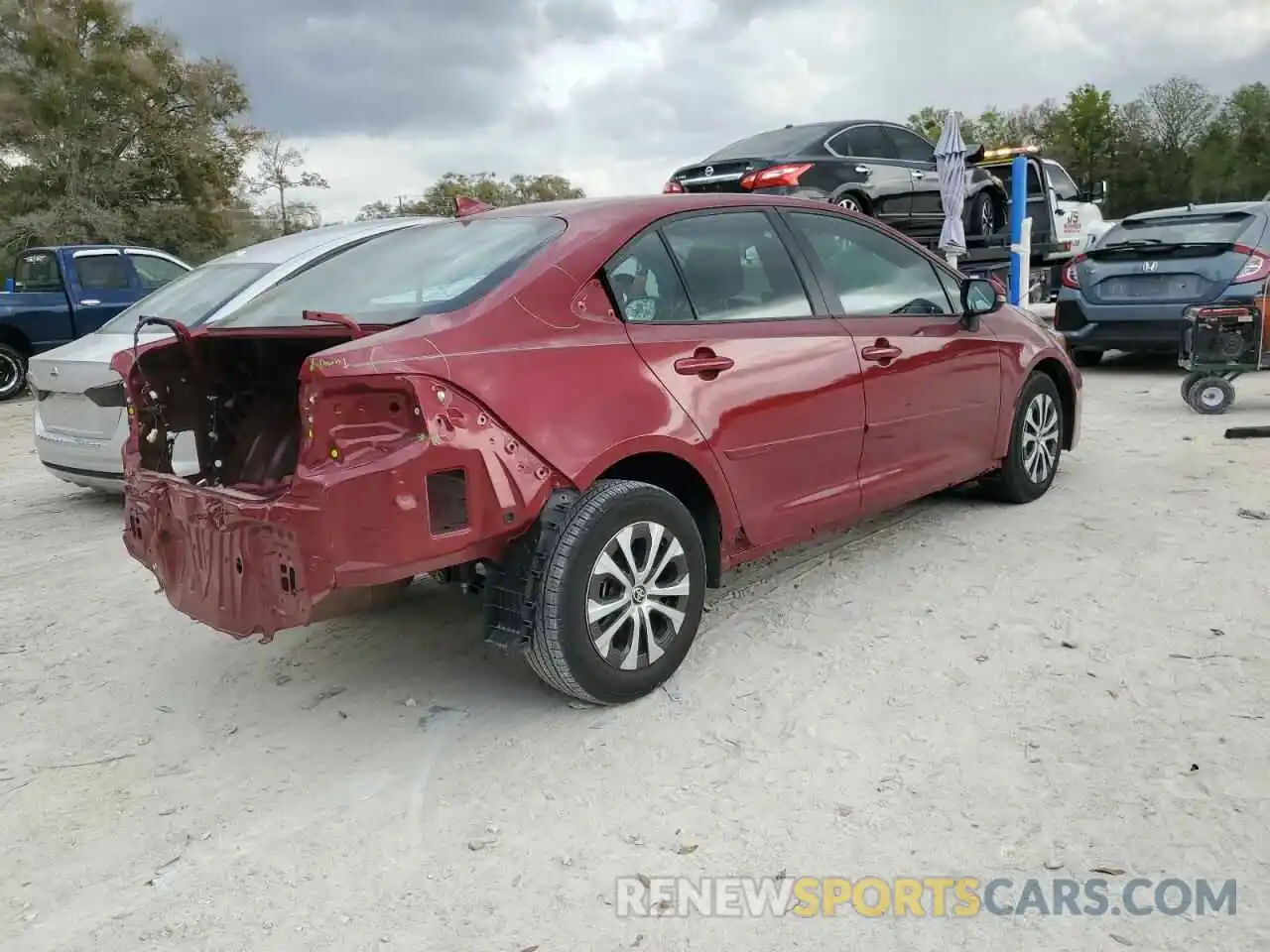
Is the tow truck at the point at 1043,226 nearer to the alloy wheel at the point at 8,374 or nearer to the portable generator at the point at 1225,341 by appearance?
the portable generator at the point at 1225,341

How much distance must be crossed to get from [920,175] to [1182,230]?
2.83 m

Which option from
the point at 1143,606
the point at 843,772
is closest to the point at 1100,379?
the point at 1143,606

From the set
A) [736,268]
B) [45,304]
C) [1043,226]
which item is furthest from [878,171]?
[45,304]

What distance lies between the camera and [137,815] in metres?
3.03

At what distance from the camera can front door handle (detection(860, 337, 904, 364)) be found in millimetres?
4355

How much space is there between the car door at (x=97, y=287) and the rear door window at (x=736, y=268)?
10802mm

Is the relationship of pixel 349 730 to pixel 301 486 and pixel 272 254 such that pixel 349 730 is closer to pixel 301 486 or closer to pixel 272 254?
pixel 301 486

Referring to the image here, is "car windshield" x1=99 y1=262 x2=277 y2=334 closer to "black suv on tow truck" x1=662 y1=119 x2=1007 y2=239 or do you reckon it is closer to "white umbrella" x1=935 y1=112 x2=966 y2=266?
"black suv on tow truck" x1=662 y1=119 x2=1007 y2=239

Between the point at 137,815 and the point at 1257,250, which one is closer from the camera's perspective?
the point at 137,815

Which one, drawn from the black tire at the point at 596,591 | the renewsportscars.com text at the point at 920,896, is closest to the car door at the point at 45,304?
the black tire at the point at 596,591

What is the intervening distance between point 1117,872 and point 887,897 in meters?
0.56

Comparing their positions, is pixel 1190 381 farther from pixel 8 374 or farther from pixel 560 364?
pixel 8 374

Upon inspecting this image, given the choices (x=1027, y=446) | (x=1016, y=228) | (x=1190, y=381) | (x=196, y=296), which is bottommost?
(x=1027, y=446)

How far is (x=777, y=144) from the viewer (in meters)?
10.3
